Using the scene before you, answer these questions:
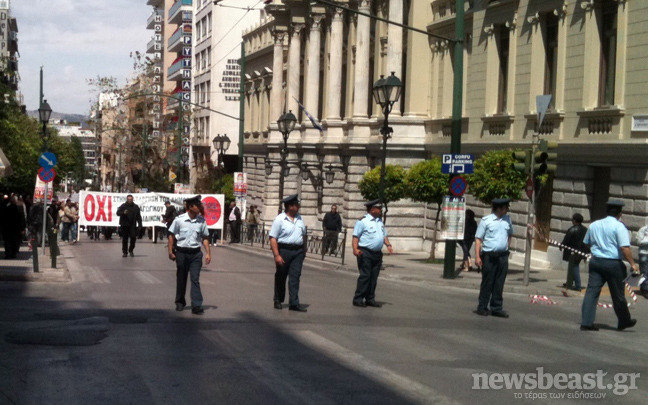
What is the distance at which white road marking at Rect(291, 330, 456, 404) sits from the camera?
8.91m

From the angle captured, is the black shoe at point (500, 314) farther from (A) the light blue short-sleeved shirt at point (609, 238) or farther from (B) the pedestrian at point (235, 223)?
(B) the pedestrian at point (235, 223)

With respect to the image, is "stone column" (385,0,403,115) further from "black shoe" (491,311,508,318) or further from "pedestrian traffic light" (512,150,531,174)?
"black shoe" (491,311,508,318)

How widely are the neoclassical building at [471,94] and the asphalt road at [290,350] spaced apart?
26.0 feet

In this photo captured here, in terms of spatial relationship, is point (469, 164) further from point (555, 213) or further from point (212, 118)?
point (212, 118)

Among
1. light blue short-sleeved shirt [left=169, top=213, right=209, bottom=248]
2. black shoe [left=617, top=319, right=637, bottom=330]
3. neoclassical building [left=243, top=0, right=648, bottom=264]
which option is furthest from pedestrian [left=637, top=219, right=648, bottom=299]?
light blue short-sleeved shirt [left=169, top=213, right=209, bottom=248]

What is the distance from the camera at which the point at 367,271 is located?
16.2m

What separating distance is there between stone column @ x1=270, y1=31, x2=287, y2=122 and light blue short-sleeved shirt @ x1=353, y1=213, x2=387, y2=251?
39.2 metres

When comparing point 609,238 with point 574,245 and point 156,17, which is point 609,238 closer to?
point 574,245

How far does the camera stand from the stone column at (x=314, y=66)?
48.5 metres

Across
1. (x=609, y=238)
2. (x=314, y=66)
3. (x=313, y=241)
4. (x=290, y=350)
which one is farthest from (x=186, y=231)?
(x=314, y=66)

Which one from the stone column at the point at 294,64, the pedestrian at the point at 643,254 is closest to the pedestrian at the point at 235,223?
→ the stone column at the point at 294,64

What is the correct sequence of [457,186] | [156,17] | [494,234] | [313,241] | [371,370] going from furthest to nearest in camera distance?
[156,17] < [313,241] < [457,186] < [494,234] < [371,370]

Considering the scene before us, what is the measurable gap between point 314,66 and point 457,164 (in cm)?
2677

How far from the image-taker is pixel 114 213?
4244 centimetres
